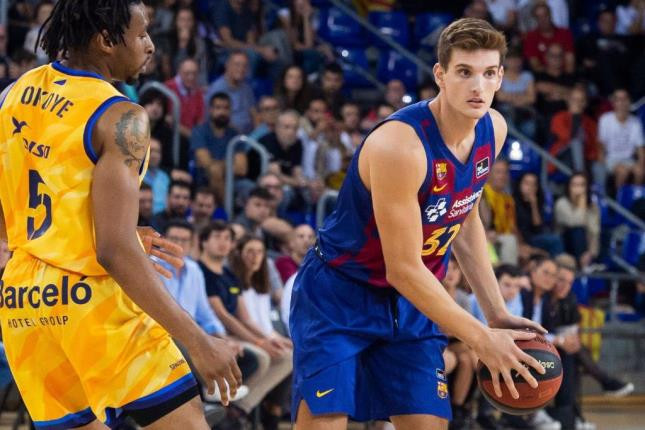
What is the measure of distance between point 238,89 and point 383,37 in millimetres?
2782

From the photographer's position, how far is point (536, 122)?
530 inches

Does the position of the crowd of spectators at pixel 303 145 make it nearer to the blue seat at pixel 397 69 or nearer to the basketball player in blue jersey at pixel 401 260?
the blue seat at pixel 397 69

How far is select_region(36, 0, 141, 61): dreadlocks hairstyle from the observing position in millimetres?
3516

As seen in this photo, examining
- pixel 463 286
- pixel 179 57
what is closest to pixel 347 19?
pixel 179 57

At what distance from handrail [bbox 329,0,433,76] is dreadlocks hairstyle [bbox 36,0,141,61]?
32.4ft

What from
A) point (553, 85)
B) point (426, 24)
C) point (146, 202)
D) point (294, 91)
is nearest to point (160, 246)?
point (146, 202)

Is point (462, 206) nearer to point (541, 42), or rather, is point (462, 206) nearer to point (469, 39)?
point (469, 39)

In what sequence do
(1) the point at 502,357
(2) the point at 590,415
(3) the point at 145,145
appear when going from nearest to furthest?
(3) the point at 145,145 < (1) the point at 502,357 < (2) the point at 590,415

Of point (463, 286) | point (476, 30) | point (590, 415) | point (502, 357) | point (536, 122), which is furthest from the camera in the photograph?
point (536, 122)

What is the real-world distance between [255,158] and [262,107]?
0.83 m

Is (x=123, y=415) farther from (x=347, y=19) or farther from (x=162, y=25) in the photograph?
(x=347, y=19)

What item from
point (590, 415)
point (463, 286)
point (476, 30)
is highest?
point (476, 30)

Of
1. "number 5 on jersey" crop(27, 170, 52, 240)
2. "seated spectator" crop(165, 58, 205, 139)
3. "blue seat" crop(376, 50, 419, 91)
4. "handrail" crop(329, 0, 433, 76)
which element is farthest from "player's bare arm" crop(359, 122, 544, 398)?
"blue seat" crop(376, 50, 419, 91)

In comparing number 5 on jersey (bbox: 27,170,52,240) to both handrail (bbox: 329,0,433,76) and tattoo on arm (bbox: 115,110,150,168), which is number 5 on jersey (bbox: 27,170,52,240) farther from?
handrail (bbox: 329,0,433,76)
